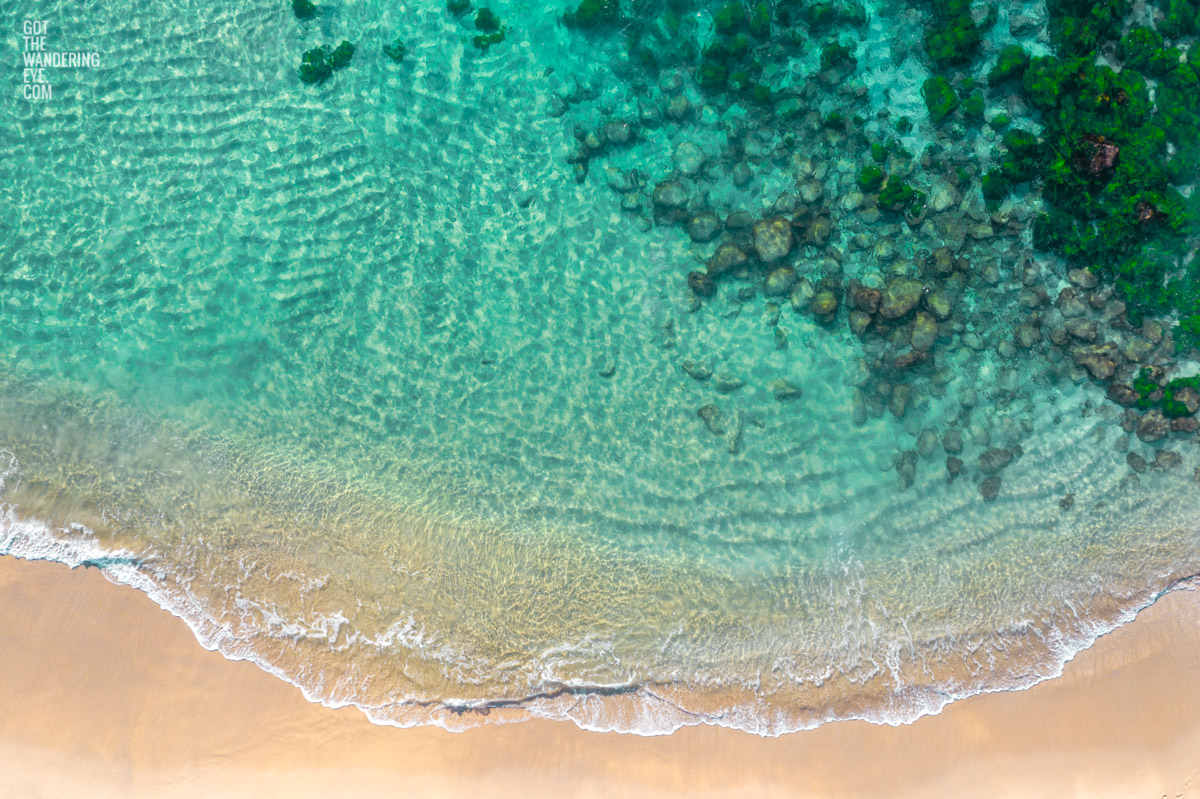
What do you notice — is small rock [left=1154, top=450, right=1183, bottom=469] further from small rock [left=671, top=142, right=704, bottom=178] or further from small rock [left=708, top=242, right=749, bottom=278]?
small rock [left=671, top=142, right=704, bottom=178]

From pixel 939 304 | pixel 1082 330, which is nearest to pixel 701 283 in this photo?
pixel 939 304

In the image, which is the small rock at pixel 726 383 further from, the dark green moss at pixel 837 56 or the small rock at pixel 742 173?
the dark green moss at pixel 837 56

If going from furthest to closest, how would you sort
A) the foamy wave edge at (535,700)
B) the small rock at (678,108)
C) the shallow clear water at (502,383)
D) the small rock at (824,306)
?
1. the small rock at (678,108)
2. the small rock at (824,306)
3. the shallow clear water at (502,383)
4. the foamy wave edge at (535,700)

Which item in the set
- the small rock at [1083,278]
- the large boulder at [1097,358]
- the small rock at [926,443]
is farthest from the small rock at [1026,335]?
the small rock at [926,443]

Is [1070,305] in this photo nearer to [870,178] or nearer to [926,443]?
[926,443]

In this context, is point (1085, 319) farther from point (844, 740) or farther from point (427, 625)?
point (427, 625)

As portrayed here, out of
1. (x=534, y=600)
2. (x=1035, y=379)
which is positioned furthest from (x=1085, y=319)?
(x=534, y=600)
